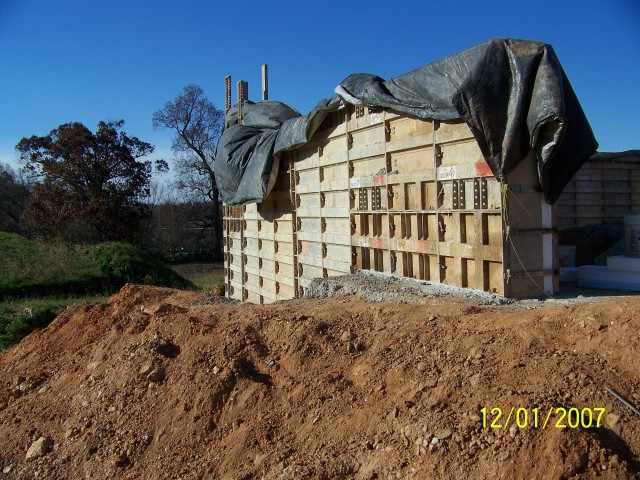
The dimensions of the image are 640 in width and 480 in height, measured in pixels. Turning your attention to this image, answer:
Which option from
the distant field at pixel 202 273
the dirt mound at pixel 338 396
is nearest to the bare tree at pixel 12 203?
the distant field at pixel 202 273

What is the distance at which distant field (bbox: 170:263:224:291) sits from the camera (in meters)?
22.3

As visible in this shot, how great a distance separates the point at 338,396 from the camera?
14.5 feet

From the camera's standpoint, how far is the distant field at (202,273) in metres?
22.3

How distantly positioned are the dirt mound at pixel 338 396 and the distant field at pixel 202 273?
14504 millimetres

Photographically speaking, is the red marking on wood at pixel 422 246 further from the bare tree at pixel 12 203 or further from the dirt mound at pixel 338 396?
the bare tree at pixel 12 203

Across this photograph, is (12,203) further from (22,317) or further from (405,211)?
(405,211)

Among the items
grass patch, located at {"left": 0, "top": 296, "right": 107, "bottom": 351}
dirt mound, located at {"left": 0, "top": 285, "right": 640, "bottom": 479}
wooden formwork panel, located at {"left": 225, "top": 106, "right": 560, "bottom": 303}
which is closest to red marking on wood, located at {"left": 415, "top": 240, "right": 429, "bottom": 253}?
wooden formwork panel, located at {"left": 225, "top": 106, "right": 560, "bottom": 303}

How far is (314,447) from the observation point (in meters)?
3.98

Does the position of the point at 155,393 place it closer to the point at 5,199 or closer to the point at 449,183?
the point at 449,183
